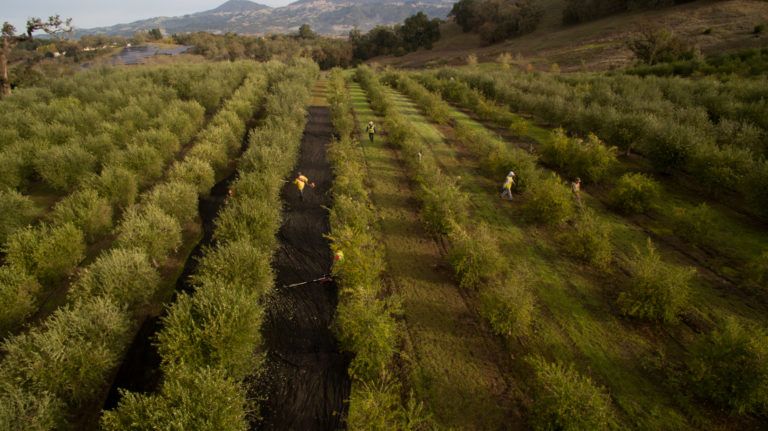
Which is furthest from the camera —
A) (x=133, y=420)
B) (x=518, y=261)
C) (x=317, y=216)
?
(x=317, y=216)

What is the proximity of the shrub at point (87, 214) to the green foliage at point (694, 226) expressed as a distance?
93.4 ft

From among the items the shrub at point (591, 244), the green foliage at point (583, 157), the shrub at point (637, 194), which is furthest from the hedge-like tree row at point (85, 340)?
the green foliage at point (583, 157)

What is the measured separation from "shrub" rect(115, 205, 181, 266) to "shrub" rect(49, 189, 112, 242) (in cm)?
209

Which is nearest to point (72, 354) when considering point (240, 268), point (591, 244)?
point (240, 268)

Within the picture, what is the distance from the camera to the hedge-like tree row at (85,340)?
7.43 meters

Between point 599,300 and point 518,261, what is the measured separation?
10.8 feet

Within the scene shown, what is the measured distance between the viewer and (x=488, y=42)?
308 feet

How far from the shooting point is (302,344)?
34.6 feet

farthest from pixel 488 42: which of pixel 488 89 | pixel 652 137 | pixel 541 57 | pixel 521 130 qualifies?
pixel 652 137

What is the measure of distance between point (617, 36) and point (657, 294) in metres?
71.3

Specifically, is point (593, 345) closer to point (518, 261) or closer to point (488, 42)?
point (518, 261)

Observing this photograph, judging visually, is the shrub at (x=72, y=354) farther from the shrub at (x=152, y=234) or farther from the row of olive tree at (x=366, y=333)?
the row of olive tree at (x=366, y=333)

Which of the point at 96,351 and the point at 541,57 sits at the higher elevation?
the point at 541,57

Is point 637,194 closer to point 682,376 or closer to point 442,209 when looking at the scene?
point 682,376
